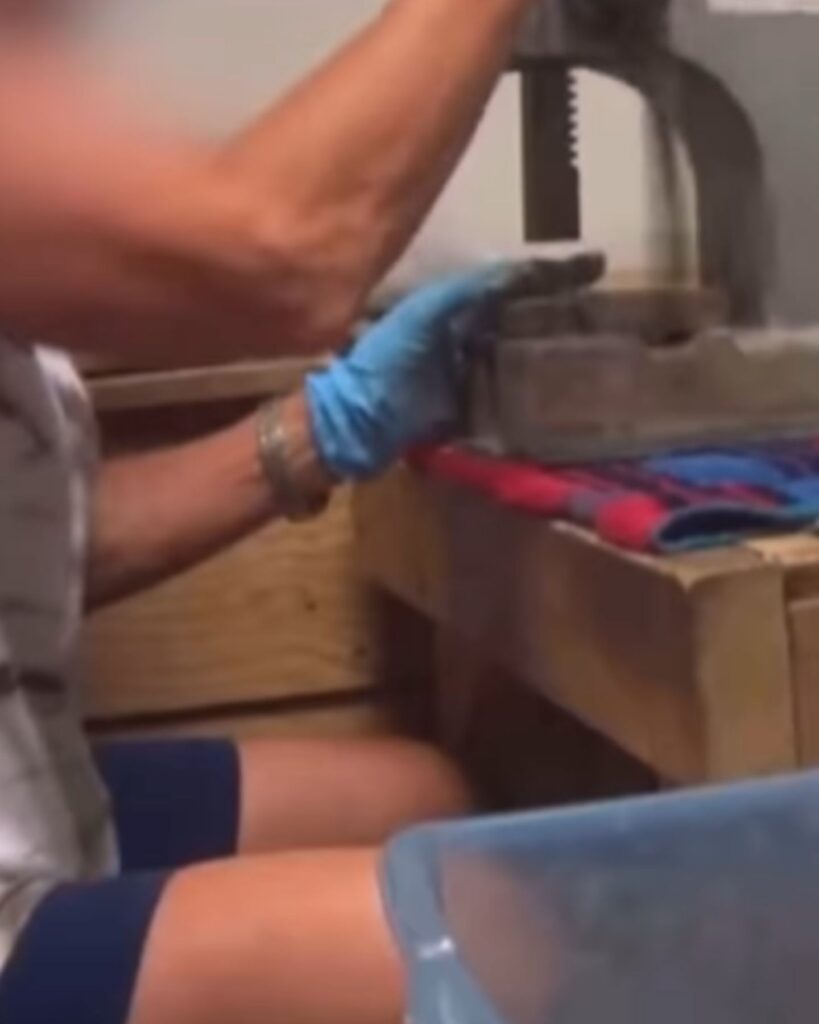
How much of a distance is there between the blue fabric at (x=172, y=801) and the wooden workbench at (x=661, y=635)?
0.16 meters

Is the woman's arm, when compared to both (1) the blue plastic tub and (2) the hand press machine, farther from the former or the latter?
(1) the blue plastic tub

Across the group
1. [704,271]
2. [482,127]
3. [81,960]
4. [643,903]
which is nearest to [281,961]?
[81,960]

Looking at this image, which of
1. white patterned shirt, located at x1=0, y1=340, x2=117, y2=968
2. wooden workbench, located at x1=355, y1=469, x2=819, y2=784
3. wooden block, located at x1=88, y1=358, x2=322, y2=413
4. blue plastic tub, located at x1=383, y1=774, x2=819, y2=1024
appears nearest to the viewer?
blue plastic tub, located at x1=383, y1=774, x2=819, y2=1024

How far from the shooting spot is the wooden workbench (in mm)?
792

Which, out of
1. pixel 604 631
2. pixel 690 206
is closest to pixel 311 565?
pixel 690 206

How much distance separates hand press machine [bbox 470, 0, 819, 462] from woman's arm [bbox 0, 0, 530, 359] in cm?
12

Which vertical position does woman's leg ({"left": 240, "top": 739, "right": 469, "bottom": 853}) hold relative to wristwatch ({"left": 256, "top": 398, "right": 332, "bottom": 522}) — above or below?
below

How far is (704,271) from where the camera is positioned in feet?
3.49

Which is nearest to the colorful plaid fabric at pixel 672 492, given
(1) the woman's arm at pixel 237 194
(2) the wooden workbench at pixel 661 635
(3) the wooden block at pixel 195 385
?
(2) the wooden workbench at pixel 661 635

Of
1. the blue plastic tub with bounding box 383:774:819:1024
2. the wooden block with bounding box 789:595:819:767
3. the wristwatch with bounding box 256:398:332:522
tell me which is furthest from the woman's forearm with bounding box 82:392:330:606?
the blue plastic tub with bounding box 383:774:819:1024

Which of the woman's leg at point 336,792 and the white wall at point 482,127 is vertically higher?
the white wall at point 482,127

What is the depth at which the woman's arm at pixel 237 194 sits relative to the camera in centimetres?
80

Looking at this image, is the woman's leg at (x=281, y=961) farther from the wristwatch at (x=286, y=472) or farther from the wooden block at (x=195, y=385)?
the wooden block at (x=195, y=385)

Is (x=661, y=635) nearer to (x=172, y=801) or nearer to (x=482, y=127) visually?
(x=172, y=801)
